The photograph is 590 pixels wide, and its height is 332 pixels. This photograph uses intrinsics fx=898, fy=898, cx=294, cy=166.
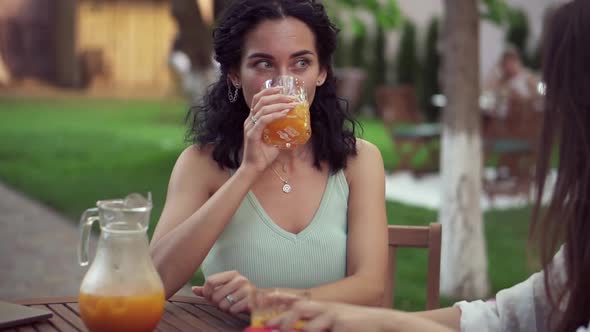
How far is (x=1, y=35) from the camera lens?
22.8 m

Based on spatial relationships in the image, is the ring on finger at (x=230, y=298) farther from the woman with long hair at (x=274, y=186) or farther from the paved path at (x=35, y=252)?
the paved path at (x=35, y=252)

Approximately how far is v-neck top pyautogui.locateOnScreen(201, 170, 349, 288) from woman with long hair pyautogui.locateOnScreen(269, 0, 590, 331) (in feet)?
2.73

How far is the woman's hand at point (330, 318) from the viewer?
139 centimetres

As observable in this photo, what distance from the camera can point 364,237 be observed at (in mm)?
2316

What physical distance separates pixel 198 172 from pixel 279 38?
0.42m

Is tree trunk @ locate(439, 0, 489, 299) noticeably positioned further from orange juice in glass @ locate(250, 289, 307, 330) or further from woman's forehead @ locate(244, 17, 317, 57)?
orange juice in glass @ locate(250, 289, 307, 330)

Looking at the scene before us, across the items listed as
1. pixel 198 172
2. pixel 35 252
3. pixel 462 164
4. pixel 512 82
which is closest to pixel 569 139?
pixel 198 172

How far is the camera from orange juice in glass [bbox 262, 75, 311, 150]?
2162 millimetres

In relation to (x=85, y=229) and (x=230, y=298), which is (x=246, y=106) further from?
(x=85, y=229)

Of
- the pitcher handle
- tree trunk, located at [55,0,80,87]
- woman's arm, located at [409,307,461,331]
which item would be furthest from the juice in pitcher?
tree trunk, located at [55,0,80,87]

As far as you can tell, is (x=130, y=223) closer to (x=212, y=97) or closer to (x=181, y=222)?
(x=181, y=222)

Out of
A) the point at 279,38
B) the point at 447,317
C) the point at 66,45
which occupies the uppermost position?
the point at 66,45

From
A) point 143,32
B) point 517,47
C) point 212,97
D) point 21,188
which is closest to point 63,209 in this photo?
point 21,188

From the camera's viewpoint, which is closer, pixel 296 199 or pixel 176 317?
pixel 176 317
